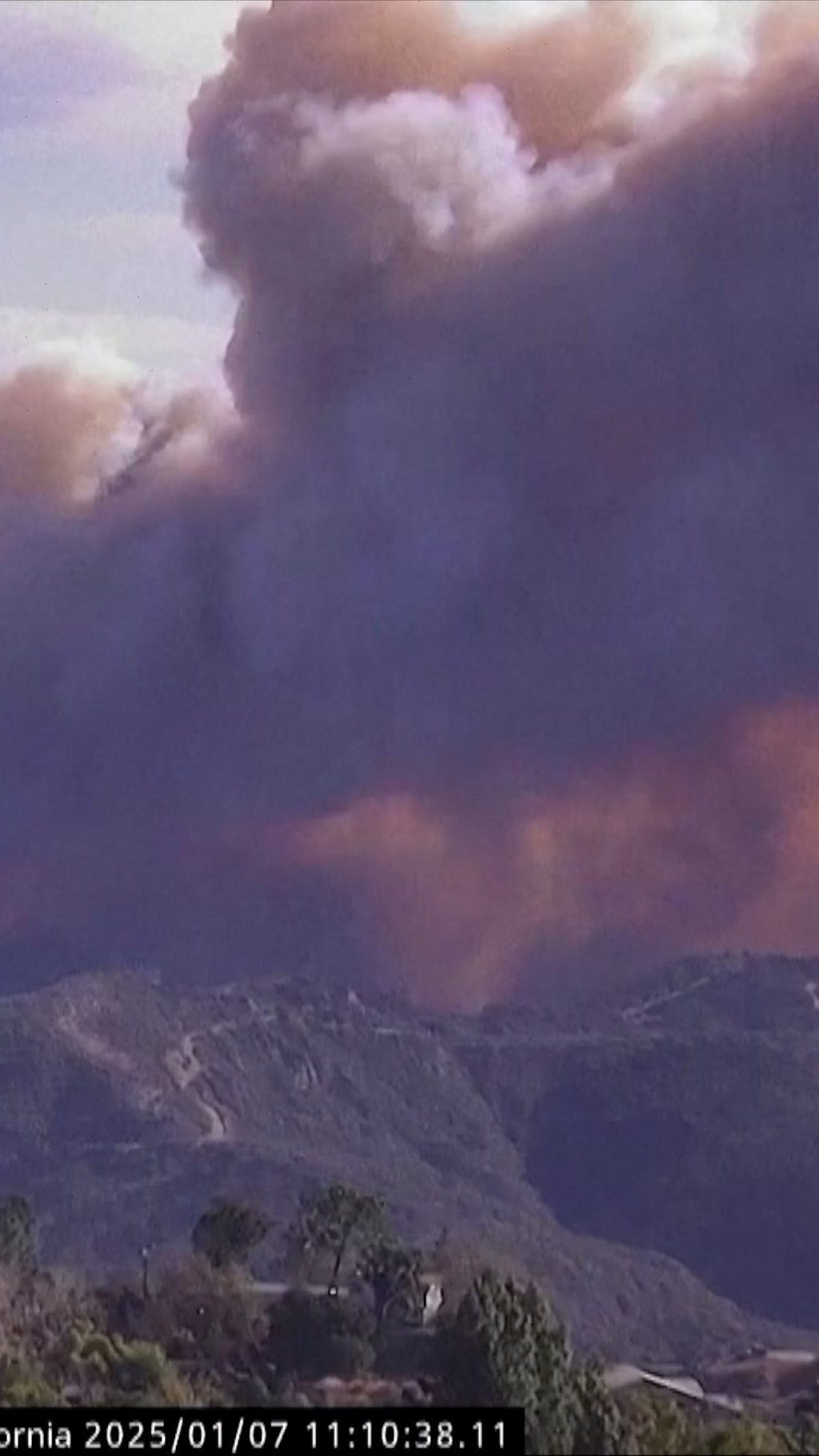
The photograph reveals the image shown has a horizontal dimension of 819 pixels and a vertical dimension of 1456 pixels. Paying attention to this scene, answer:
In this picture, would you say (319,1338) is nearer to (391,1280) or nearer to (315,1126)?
(391,1280)

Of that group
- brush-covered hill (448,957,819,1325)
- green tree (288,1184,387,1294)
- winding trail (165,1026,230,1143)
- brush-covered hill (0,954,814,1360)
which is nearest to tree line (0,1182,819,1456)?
green tree (288,1184,387,1294)

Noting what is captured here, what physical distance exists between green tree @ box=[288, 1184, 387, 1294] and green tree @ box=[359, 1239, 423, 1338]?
1.58m

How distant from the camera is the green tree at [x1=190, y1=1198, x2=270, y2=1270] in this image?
63.2 metres

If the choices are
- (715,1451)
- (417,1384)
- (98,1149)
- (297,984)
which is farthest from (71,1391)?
(297,984)

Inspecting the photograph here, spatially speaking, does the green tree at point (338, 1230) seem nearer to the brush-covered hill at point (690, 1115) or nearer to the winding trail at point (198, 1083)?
the brush-covered hill at point (690, 1115)

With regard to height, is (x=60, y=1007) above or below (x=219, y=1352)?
above

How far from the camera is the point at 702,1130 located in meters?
126

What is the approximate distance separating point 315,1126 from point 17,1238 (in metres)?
55.6

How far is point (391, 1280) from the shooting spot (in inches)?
2413

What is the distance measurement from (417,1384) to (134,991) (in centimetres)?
7806

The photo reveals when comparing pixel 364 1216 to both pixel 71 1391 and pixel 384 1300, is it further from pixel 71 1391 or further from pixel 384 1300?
pixel 71 1391

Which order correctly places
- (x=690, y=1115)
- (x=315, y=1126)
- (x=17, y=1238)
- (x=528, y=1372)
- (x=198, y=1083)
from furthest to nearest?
1. (x=690, y=1115)
2. (x=198, y=1083)
3. (x=315, y=1126)
4. (x=17, y=1238)
5. (x=528, y=1372)

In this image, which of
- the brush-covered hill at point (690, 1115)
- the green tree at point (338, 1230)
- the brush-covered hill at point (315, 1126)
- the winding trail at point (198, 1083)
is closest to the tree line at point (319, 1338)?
the green tree at point (338, 1230)

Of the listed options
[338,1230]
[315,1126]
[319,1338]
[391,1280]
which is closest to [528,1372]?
[319,1338]
